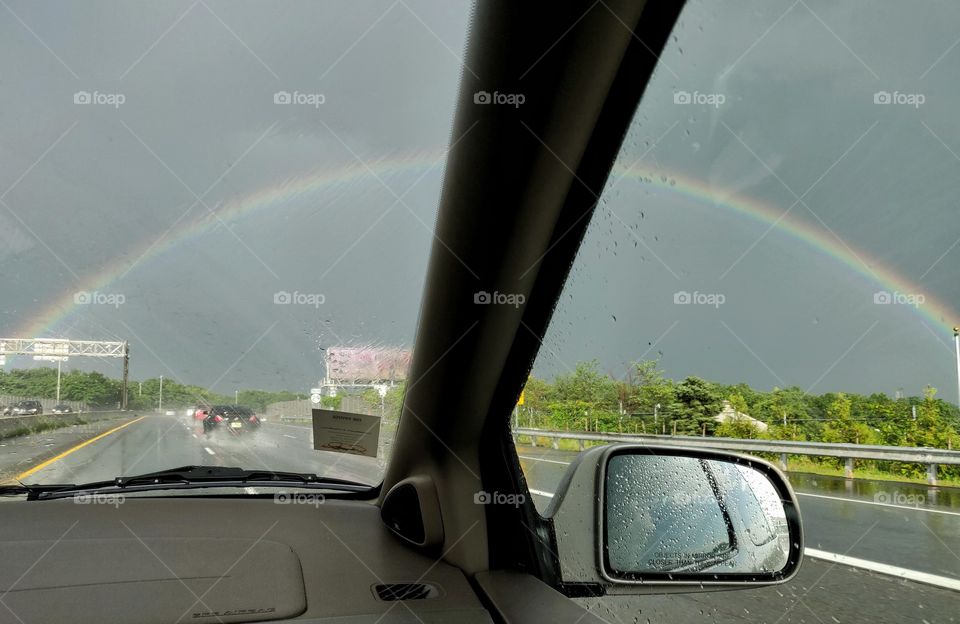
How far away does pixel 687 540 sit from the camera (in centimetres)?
202

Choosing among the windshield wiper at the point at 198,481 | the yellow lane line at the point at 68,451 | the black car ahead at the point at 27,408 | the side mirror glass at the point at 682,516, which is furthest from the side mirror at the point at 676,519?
the yellow lane line at the point at 68,451

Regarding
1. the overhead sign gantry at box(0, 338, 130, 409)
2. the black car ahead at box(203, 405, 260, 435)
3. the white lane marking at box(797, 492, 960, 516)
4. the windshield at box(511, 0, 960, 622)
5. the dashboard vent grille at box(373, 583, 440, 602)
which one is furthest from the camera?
the black car ahead at box(203, 405, 260, 435)

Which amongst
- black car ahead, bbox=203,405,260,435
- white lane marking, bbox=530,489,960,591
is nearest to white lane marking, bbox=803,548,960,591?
white lane marking, bbox=530,489,960,591

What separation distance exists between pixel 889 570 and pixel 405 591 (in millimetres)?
1568

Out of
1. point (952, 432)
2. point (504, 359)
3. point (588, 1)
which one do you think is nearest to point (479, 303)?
point (504, 359)

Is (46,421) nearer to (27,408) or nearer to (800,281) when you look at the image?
(27,408)

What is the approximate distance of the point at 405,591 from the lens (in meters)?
2.42

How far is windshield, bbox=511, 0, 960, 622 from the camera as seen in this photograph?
144 centimetres

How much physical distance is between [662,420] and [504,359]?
24.3 inches

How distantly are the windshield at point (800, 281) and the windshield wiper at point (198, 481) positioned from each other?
1639 mm

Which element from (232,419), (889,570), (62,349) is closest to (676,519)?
(889,570)

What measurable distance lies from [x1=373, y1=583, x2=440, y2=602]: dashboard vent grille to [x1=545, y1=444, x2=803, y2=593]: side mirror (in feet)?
1.98

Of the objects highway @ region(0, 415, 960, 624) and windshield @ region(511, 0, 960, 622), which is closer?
windshield @ region(511, 0, 960, 622)

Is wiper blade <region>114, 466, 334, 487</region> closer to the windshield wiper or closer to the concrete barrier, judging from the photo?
the windshield wiper
